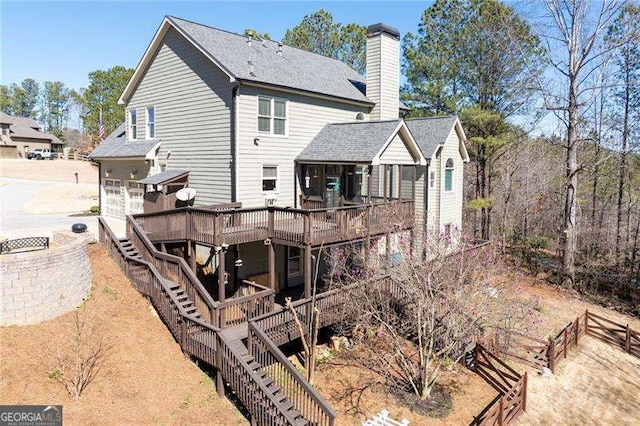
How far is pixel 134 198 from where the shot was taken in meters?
21.2

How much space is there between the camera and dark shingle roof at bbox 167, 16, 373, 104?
1628cm

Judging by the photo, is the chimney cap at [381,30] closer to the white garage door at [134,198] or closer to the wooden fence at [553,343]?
the white garage door at [134,198]

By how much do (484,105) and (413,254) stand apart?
59.1 feet

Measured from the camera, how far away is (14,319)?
1080cm

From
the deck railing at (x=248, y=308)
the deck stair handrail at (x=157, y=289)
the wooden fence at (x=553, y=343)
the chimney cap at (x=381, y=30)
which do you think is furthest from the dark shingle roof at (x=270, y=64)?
the wooden fence at (x=553, y=343)

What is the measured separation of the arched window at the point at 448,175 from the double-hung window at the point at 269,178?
8785mm

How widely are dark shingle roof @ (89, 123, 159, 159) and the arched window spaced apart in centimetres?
1369

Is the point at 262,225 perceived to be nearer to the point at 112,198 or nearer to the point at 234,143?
the point at 234,143

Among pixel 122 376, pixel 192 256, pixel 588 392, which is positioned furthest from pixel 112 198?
pixel 588 392

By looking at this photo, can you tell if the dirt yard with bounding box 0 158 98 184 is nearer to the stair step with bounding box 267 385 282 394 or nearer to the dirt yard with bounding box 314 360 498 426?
the dirt yard with bounding box 314 360 498 426

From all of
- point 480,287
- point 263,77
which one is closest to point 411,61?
point 263,77

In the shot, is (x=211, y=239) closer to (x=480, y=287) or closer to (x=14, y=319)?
(x=14, y=319)

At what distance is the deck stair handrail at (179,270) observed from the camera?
11.9 m

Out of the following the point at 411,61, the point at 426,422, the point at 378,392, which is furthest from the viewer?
the point at 411,61
